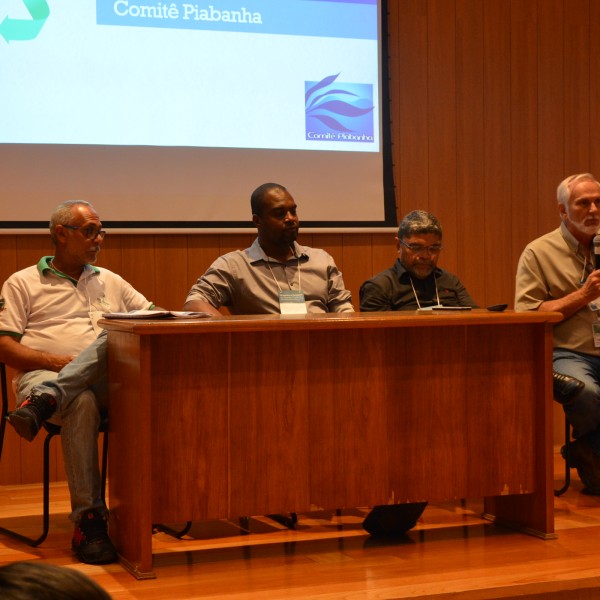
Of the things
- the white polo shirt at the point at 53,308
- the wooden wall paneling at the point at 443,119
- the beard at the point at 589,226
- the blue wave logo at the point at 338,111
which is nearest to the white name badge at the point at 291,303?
the white polo shirt at the point at 53,308

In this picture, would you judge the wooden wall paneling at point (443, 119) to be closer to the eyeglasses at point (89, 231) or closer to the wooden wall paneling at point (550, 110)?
the wooden wall paneling at point (550, 110)

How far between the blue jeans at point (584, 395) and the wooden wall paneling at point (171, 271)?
179 centimetres

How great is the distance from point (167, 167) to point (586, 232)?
6.44 feet

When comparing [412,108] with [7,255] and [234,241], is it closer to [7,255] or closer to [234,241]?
[234,241]

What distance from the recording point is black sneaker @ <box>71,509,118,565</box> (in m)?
2.81

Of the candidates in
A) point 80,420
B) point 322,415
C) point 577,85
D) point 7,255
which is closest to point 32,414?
point 80,420

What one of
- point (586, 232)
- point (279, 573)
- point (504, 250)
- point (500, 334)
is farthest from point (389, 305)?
point (504, 250)

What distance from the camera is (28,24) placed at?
13.4 feet

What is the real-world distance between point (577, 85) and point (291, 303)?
8.39ft

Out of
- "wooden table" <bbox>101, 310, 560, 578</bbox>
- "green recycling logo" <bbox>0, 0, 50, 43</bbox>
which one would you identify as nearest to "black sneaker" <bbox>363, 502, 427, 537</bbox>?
"wooden table" <bbox>101, 310, 560, 578</bbox>

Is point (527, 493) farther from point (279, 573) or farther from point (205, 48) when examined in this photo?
point (205, 48)

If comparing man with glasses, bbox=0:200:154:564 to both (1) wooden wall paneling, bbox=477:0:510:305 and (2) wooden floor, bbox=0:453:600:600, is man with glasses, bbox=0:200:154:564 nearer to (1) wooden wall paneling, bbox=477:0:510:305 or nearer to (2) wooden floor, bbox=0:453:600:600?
(2) wooden floor, bbox=0:453:600:600

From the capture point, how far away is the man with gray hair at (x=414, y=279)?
361 centimetres

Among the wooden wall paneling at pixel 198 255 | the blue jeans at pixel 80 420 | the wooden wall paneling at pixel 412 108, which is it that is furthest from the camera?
the wooden wall paneling at pixel 412 108
